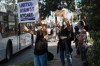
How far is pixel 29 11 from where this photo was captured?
378 inches

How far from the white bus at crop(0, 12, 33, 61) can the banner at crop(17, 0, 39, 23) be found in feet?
16.8

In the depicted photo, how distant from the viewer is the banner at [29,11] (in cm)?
951

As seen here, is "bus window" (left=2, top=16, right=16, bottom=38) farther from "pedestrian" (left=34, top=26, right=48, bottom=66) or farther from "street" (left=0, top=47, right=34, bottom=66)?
"pedestrian" (left=34, top=26, right=48, bottom=66)

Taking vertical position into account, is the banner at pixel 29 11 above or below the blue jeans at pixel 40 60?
above

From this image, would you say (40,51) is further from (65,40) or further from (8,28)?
(8,28)

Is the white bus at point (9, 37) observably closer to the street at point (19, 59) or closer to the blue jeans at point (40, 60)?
the street at point (19, 59)

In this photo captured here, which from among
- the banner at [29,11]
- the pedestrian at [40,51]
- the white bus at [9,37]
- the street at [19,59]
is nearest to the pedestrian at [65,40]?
the banner at [29,11]

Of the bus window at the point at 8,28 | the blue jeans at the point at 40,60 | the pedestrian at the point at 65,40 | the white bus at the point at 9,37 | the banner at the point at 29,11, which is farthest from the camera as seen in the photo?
the bus window at the point at 8,28

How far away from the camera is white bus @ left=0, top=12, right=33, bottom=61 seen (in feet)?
49.2

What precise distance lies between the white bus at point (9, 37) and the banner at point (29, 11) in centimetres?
512

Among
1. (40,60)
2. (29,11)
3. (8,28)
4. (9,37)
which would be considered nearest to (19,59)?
(9,37)

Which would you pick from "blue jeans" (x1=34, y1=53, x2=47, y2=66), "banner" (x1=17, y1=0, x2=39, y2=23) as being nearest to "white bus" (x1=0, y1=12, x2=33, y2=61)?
"banner" (x1=17, y1=0, x2=39, y2=23)

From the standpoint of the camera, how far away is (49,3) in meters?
19.9

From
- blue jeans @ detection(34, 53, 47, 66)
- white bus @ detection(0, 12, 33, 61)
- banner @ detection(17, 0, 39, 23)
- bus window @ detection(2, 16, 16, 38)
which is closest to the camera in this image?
blue jeans @ detection(34, 53, 47, 66)
